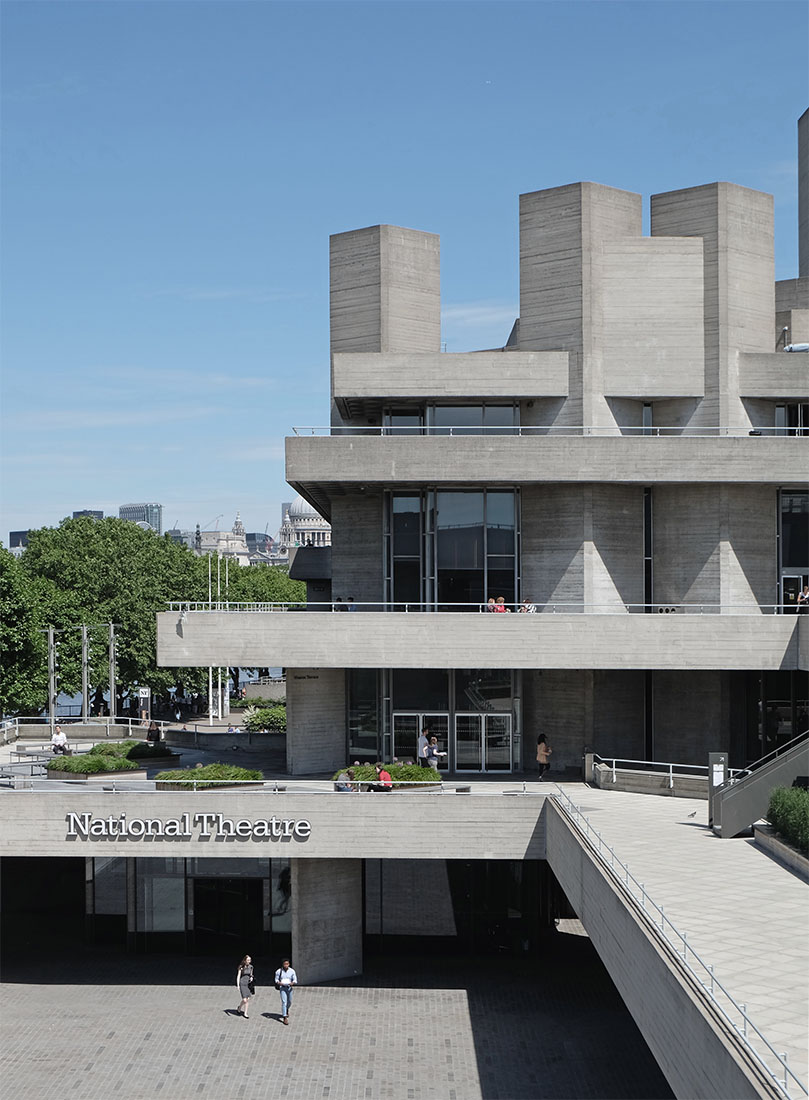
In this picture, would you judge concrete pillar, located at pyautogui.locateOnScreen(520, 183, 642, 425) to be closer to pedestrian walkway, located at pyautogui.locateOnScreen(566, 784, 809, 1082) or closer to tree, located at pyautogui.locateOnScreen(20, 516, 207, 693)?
pedestrian walkway, located at pyautogui.locateOnScreen(566, 784, 809, 1082)

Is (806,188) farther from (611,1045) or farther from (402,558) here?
(611,1045)

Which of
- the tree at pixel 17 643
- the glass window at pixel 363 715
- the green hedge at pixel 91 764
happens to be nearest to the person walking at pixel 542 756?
the glass window at pixel 363 715

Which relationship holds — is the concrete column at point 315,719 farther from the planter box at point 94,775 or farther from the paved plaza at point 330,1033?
the paved plaza at point 330,1033

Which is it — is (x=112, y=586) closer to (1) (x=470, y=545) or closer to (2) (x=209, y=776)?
(1) (x=470, y=545)

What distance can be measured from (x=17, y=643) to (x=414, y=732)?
26.5 m

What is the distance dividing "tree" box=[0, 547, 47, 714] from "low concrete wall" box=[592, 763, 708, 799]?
3268 cm

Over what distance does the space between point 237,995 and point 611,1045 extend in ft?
36.0

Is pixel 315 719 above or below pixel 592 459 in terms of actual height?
below

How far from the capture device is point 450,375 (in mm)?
39938

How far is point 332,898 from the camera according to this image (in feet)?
119

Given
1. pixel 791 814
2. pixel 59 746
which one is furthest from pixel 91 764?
pixel 791 814

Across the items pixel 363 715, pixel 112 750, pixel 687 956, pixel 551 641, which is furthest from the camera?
pixel 112 750

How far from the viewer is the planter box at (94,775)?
38125 millimetres

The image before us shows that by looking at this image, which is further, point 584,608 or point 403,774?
point 584,608
